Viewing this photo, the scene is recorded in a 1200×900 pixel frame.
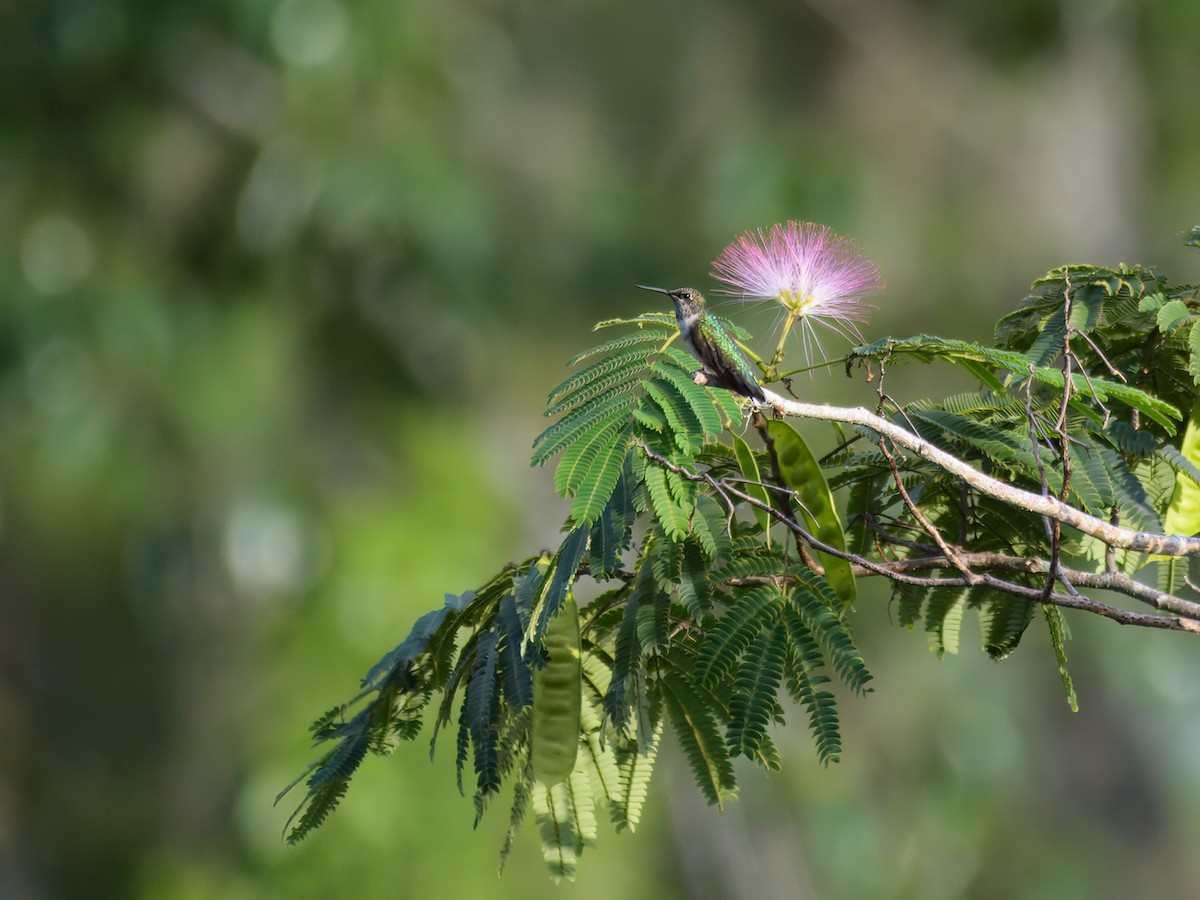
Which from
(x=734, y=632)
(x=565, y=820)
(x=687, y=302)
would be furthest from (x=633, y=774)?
(x=687, y=302)

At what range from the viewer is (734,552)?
2172 mm

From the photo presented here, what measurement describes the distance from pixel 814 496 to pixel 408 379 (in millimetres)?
8443

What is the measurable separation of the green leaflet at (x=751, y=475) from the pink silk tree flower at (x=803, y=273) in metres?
0.24

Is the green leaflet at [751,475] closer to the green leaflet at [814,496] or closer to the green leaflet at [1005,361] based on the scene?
the green leaflet at [814,496]

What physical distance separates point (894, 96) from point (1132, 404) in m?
11.1

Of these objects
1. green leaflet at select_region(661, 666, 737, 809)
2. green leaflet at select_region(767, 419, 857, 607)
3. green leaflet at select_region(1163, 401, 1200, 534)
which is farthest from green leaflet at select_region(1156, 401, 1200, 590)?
green leaflet at select_region(661, 666, 737, 809)

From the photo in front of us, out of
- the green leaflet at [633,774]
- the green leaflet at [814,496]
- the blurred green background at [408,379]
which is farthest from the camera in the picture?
the blurred green background at [408,379]

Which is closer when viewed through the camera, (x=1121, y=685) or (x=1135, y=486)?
(x=1135, y=486)

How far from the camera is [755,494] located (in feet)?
7.12

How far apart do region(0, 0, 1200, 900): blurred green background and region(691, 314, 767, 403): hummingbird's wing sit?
6233 mm

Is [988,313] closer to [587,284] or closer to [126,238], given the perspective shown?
[587,284]

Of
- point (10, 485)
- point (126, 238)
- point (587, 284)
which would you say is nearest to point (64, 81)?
point (126, 238)

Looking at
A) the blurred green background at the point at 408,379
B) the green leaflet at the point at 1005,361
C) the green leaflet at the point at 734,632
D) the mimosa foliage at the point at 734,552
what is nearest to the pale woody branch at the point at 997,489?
the mimosa foliage at the point at 734,552

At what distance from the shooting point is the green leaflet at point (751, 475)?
210cm
